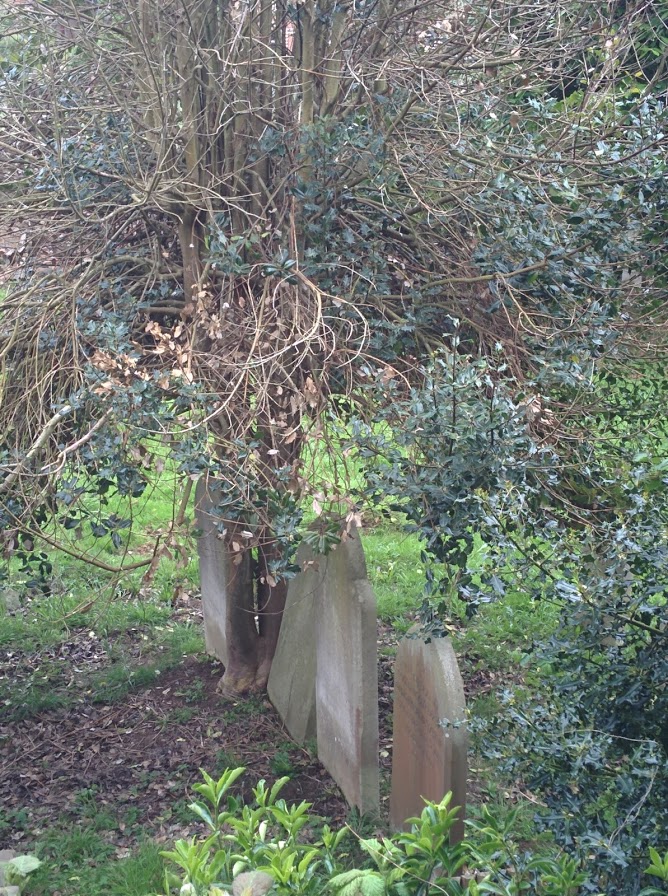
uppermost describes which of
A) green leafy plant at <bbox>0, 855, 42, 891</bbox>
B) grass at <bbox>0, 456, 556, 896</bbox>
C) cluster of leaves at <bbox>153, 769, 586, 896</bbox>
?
cluster of leaves at <bbox>153, 769, 586, 896</bbox>

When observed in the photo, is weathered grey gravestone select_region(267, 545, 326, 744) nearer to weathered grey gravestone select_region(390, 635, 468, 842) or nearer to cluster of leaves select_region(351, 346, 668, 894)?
weathered grey gravestone select_region(390, 635, 468, 842)

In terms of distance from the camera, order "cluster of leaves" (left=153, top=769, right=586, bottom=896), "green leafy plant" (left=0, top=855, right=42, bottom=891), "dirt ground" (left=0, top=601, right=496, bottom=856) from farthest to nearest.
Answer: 1. "dirt ground" (left=0, top=601, right=496, bottom=856)
2. "green leafy plant" (left=0, top=855, right=42, bottom=891)
3. "cluster of leaves" (left=153, top=769, right=586, bottom=896)

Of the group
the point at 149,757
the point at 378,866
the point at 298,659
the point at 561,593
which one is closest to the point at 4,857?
the point at 149,757

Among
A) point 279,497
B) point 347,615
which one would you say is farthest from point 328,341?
point 347,615

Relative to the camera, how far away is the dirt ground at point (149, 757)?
4.59 m

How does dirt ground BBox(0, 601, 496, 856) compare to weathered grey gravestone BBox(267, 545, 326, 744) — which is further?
weathered grey gravestone BBox(267, 545, 326, 744)

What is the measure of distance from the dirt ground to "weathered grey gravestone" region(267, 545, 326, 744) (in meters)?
0.12

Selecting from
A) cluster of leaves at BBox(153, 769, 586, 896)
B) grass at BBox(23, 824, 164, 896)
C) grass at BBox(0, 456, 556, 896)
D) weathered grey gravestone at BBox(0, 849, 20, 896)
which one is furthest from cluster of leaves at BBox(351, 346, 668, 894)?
grass at BBox(23, 824, 164, 896)

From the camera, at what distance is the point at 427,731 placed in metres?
3.86

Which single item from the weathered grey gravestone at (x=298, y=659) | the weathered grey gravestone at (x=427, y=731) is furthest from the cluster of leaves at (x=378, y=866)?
the weathered grey gravestone at (x=298, y=659)

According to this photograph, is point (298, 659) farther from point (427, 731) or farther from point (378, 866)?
point (378, 866)

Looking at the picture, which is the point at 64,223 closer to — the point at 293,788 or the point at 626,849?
the point at 293,788

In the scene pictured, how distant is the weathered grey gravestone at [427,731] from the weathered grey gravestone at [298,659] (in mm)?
970

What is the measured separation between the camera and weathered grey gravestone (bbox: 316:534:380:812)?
13.8 ft
